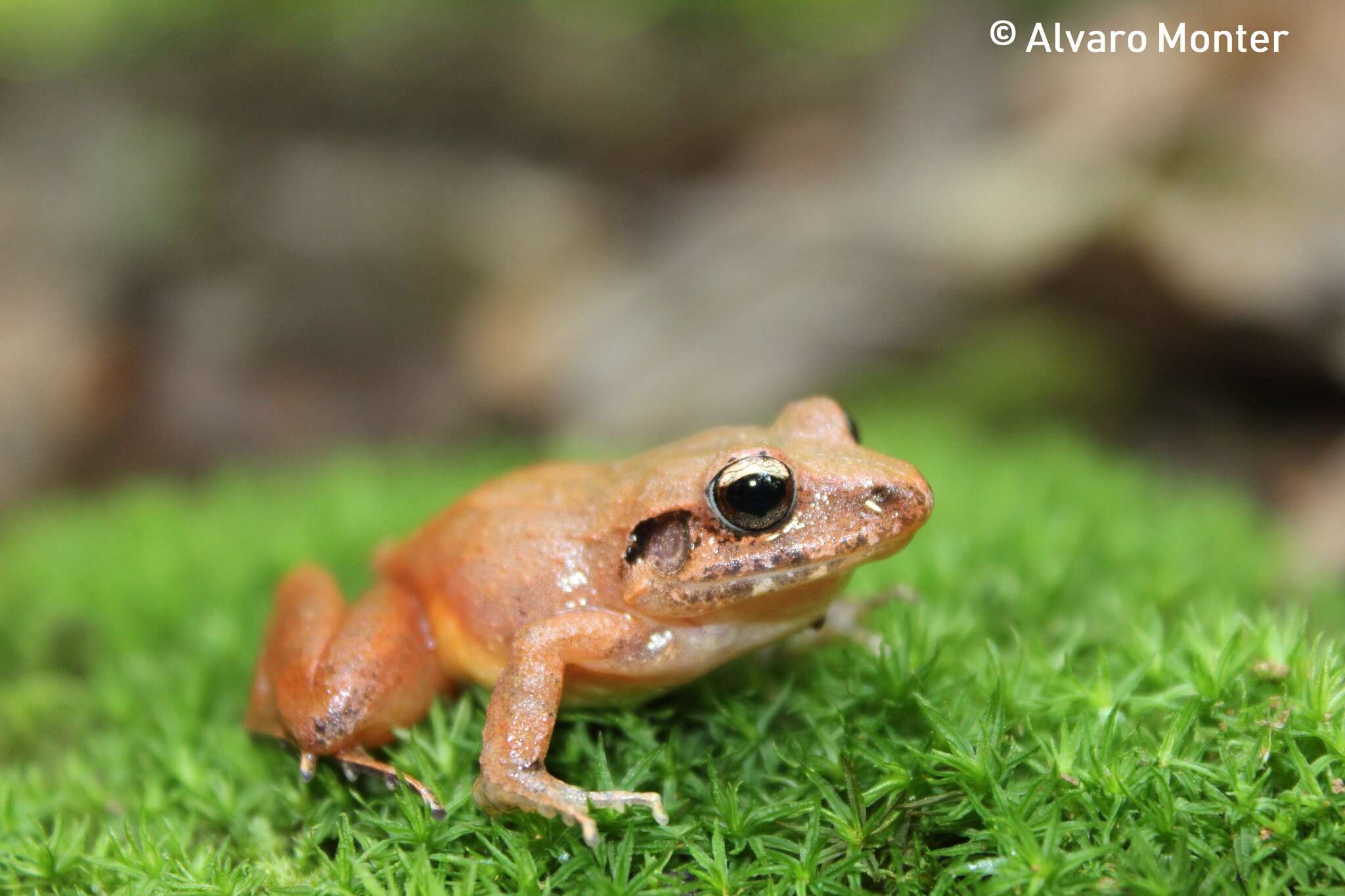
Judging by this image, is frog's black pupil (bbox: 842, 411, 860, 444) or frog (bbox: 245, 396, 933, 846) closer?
frog (bbox: 245, 396, 933, 846)

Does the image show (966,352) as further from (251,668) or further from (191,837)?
(191,837)

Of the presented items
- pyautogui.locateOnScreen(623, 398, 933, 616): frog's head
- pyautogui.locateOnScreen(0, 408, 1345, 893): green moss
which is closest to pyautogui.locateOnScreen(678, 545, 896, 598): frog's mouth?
pyautogui.locateOnScreen(623, 398, 933, 616): frog's head

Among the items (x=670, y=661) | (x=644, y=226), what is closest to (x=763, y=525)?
(x=670, y=661)

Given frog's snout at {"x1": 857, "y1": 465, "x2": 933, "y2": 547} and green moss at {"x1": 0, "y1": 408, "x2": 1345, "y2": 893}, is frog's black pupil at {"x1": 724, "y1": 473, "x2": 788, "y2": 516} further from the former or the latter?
green moss at {"x1": 0, "y1": 408, "x2": 1345, "y2": 893}

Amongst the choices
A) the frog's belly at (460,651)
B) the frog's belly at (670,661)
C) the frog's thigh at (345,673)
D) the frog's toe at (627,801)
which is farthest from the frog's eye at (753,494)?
the frog's thigh at (345,673)

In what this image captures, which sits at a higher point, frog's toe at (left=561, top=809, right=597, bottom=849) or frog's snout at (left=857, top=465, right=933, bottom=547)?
frog's snout at (left=857, top=465, right=933, bottom=547)

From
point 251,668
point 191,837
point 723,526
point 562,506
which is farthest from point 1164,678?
point 251,668

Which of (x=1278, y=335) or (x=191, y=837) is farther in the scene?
(x=1278, y=335)
